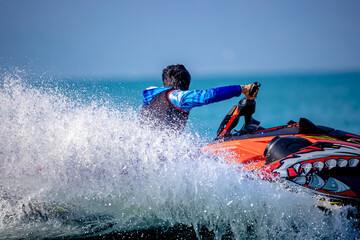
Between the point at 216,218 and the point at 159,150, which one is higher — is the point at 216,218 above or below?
below

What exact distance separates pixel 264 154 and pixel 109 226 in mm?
1159

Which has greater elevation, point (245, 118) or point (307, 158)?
point (245, 118)

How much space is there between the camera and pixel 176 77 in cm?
277

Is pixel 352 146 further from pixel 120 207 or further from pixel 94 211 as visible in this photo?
pixel 94 211

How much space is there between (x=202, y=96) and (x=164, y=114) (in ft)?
1.18

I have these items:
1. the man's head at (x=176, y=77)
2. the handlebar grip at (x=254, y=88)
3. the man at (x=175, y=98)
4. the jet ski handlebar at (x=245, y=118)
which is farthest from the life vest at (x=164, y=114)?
the handlebar grip at (x=254, y=88)

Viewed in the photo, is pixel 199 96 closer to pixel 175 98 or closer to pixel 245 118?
pixel 175 98

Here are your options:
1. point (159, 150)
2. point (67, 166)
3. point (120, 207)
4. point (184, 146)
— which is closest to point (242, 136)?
point (184, 146)

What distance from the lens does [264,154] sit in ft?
7.52

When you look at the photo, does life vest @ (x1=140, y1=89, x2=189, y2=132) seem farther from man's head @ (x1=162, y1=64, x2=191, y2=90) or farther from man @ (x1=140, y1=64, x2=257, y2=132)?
man's head @ (x1=162, y1=64, x2=191, y2=90)

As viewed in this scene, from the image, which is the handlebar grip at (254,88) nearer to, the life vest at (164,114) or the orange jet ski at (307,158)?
the orange jet ski at (307,158)

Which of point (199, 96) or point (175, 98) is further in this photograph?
point (175, 98)

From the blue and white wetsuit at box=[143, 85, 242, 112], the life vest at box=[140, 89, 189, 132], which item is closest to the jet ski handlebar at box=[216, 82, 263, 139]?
the blue and white wetsuit at box=[143, 85, 242, 112]

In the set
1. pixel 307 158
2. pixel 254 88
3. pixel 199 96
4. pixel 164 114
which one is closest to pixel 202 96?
pixel 199 96
